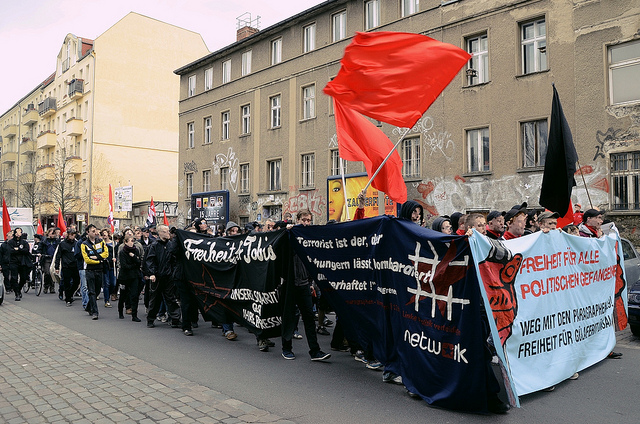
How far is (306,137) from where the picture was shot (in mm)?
26859

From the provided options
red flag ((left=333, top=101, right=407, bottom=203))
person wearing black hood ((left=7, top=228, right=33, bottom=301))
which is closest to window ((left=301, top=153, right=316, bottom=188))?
person wearing black hood ((left=7, top=228, right=33, bottom=301))

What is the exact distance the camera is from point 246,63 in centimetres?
3122

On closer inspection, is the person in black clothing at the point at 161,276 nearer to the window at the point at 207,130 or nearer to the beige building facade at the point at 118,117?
the window at the point at 207,130

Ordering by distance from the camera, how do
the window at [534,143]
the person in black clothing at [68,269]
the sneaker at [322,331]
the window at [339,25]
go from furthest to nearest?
the window at [339,25], the window at [534,143], the person in black clothing at [68,269], the sneaker at [322,331]

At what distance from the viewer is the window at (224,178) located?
105 feet

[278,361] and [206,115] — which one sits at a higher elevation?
[206,115]

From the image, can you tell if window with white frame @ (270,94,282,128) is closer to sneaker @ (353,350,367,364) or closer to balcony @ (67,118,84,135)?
sneaker @ (353,350,367,364)

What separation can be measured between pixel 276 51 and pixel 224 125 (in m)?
6.13

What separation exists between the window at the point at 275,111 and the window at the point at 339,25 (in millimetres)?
4962

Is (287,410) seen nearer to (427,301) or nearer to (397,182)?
(427,301)

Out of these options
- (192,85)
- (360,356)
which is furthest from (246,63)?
(360,356)

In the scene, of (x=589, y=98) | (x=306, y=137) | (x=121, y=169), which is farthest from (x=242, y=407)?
(x=121, y=169)

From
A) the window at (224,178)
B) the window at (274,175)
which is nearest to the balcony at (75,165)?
the window at (224,178)

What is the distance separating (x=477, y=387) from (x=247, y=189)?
86.5ft
